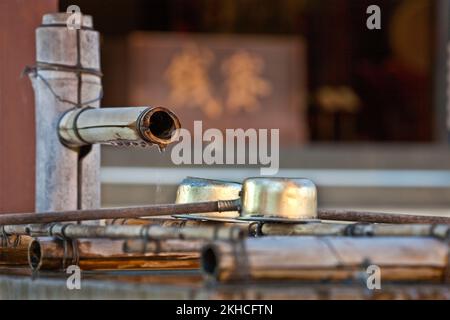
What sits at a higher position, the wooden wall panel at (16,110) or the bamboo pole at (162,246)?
the wooden wall panel at (16,110)

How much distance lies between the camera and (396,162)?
8484 mm

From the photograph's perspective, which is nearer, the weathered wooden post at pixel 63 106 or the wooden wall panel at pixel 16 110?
the weathered wooden post at pixel 63 106

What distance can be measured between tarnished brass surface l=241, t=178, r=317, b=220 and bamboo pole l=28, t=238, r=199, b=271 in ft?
0.39

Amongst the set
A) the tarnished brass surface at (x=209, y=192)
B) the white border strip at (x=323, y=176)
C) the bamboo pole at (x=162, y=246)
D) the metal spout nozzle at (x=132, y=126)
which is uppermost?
the metal spout nozzle at (x=132, y=126)

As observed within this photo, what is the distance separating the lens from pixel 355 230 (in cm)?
165

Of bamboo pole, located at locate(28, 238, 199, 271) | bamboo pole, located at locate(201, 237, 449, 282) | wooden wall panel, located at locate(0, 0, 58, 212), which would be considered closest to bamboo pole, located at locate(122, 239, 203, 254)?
bamboo pole, located at locate(28, 238, 199, 271)

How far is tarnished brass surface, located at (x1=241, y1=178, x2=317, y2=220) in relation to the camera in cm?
179

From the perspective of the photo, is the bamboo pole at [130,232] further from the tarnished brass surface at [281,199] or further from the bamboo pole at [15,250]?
the tarnished brass surface at [281,199]

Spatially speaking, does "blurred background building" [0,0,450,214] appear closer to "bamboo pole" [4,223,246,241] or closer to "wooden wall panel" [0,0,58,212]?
"wooden wall panel" [0,0,58,212]

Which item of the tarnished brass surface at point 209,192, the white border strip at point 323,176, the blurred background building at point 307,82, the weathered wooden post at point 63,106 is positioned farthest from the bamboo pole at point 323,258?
the blurred background building at point 307,82

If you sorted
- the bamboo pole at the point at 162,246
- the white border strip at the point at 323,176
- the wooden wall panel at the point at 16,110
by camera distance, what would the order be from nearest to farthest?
the bamboo pole at the point at 162,246, the wooden wall panel at the point at 16,110, the white border strip at the point at 323,176

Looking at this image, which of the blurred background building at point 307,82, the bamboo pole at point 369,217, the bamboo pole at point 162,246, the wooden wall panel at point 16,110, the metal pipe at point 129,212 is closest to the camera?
the bamboo pole at point 162,246

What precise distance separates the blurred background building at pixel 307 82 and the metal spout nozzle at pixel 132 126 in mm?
5825

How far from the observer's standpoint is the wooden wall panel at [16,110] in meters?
2.63
